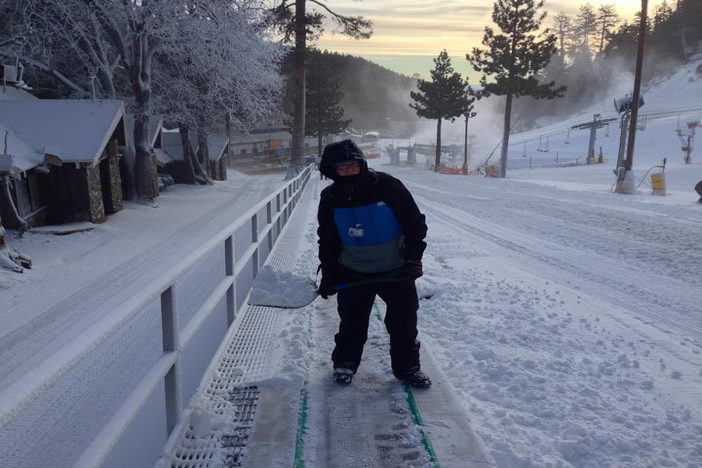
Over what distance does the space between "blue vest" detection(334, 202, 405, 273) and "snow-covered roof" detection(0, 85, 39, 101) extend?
24090mm

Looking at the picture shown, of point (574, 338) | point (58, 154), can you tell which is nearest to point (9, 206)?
point (58, 154)

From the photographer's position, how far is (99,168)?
23609 millimetres

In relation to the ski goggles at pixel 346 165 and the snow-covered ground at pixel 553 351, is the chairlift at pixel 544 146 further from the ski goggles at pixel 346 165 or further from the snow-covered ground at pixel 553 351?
the ski goggles at pixel 346 165

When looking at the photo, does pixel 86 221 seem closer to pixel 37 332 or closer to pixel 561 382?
pixel 37 332

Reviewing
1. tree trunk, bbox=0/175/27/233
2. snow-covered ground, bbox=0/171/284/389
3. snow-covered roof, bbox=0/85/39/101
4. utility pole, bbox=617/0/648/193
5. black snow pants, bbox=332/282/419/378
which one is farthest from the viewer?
snow-covered roof, bbox=0/85/39/101

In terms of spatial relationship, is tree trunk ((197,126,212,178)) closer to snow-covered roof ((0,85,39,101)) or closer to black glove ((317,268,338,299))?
snow-covered roof ((0,85,39,101))

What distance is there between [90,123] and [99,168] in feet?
7.68

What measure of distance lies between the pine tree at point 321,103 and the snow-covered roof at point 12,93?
37924 millimetres

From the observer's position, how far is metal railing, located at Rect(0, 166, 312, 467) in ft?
6.65

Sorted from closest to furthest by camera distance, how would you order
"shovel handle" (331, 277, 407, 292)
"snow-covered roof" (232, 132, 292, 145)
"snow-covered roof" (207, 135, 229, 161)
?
"shovel handle" (331, 277, 407, 292)
"snow-covered roof" (207, 135, 229, 161)
"snow-covered roof" (232, 132, 292, 145)

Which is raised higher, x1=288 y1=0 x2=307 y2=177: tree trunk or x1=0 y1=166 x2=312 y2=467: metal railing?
x1=288 y1=0 x2=307 y2=177: tree trunk

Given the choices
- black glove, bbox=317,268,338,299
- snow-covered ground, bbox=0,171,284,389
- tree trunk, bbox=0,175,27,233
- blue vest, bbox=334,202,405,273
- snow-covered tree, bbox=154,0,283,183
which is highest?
snow-covered tree, bbox=154,0,283,183

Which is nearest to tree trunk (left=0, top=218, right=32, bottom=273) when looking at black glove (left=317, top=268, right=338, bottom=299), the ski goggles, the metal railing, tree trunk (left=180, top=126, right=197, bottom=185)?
the metal railing

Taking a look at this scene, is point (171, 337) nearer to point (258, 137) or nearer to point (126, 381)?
point (126, 381)
